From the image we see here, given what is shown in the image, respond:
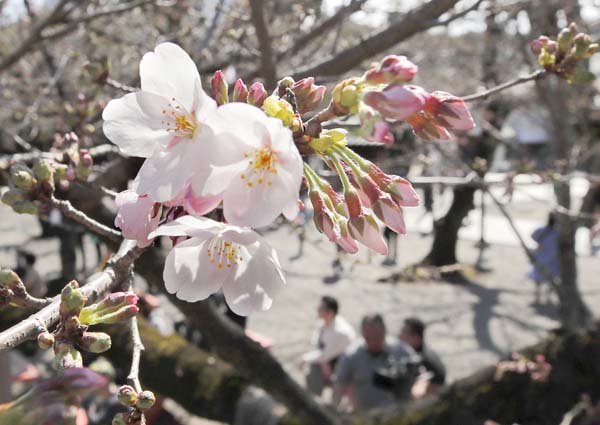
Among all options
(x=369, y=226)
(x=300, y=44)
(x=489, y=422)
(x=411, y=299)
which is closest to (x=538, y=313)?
(x=411, y=299)

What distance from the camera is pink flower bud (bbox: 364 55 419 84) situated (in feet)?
2.72

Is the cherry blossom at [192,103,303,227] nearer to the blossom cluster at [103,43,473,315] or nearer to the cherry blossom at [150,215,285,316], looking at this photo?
the blossom cluster at [103,43,473,315]

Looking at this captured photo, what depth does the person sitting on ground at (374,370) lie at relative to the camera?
15.5 feet

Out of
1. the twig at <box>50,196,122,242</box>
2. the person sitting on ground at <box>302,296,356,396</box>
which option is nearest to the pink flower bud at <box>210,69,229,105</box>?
the twig at <box>50,196,122,242</box>

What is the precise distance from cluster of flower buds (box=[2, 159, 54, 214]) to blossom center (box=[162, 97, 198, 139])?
47 centimetres

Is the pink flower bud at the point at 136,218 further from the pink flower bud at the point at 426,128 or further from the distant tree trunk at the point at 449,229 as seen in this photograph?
the distant tree trunk at the point at 449,229

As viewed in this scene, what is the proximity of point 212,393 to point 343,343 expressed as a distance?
196 centimetres

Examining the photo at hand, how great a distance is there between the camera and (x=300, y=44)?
9.43ft

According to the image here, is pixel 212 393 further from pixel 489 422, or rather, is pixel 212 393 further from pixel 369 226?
pixel 369 226

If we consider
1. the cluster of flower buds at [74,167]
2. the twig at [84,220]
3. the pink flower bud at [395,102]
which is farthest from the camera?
the cluster of flower buds at [74,167]

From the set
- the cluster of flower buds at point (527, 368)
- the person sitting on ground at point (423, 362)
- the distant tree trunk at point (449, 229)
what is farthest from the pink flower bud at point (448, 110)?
the distant tree trunk at point (449, 229)

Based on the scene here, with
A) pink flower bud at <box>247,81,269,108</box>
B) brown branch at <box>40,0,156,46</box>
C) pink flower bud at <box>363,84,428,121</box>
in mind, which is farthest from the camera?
brown branch at <box>40,0,156,46</box>

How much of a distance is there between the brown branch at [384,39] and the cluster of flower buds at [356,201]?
1.23 metres

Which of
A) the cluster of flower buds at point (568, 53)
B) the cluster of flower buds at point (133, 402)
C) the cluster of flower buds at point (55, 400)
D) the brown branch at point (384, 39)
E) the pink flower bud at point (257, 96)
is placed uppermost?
the brown branch at point (384, 39)
